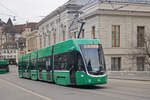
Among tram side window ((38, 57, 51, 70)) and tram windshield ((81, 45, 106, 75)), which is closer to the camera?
tram windshield ((81, 45, 106, 75))

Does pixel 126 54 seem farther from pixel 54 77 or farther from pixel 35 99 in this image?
pixel 35 99

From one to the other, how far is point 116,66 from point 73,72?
26.5 meters

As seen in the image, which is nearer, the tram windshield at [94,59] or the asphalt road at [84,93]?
the asphalt road at [84,93]

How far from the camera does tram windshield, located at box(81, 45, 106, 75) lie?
17281 mm

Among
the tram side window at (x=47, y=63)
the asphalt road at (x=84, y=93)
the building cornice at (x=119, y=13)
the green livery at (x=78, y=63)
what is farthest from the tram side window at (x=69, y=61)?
the building cornice at (x=119, y=13)

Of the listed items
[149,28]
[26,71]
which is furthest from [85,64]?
[149,28]

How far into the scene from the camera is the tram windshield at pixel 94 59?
17.3 m

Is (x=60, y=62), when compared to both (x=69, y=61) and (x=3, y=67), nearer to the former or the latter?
(x=69, y=61)

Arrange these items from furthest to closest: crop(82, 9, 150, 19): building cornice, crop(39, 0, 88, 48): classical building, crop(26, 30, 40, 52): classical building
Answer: crop(26, 30, 40, 52): classical building < crop(39, 0, 88, 48): classical building < crop(82, 9, 150, 19): building cornice

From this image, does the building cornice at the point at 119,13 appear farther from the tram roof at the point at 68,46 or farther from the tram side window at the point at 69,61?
the tram side window at the point at 69,61

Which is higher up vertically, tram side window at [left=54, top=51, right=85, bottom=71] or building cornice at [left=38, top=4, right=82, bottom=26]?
building cornice at [left=38, top=4, right=82, bottom=26]

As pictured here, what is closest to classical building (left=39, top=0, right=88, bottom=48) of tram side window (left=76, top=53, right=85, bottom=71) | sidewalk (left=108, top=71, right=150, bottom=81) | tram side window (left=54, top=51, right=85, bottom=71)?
sidewalk (left=108, top=71, right=150, bottom=81)

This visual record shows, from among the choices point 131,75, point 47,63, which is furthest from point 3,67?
point 47,63

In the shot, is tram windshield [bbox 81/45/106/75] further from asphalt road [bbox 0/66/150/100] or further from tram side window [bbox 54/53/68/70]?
tram side window [bbox 54/53/68/70]
